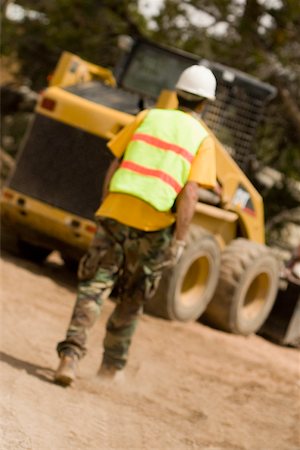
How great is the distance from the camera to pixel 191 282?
11.4 m

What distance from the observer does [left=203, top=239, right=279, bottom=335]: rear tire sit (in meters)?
11.4

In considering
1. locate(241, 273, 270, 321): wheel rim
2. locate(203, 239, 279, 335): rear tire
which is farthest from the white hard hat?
locate(241, 273, 270, 321): wheel rim

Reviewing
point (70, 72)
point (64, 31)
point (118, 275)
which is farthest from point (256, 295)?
point (64, 31)

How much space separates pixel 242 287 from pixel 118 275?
433cm

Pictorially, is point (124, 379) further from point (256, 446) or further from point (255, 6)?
point (255, 6)

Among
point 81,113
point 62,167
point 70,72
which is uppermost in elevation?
point 70,72

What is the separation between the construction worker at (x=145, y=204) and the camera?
6977 millimetres

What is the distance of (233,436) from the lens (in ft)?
22.5

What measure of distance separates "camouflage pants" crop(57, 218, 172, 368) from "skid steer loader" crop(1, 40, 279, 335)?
332 cm

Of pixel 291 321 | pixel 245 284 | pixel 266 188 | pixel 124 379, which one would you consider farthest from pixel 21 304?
pixel 266 188

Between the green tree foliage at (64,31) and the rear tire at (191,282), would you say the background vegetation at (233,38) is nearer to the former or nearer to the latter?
the green tree foliage at (64,31)

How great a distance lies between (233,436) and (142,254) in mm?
1151

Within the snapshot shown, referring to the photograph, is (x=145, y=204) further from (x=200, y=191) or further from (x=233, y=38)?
(x=233, y=38)

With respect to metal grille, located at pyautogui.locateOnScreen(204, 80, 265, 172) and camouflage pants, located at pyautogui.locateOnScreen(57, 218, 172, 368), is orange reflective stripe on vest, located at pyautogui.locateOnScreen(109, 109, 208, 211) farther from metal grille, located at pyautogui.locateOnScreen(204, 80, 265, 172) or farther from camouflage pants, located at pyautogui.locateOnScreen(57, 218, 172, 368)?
metal grille, located at pyautogui.locateOnScreen(204, 80, 265, 172)
